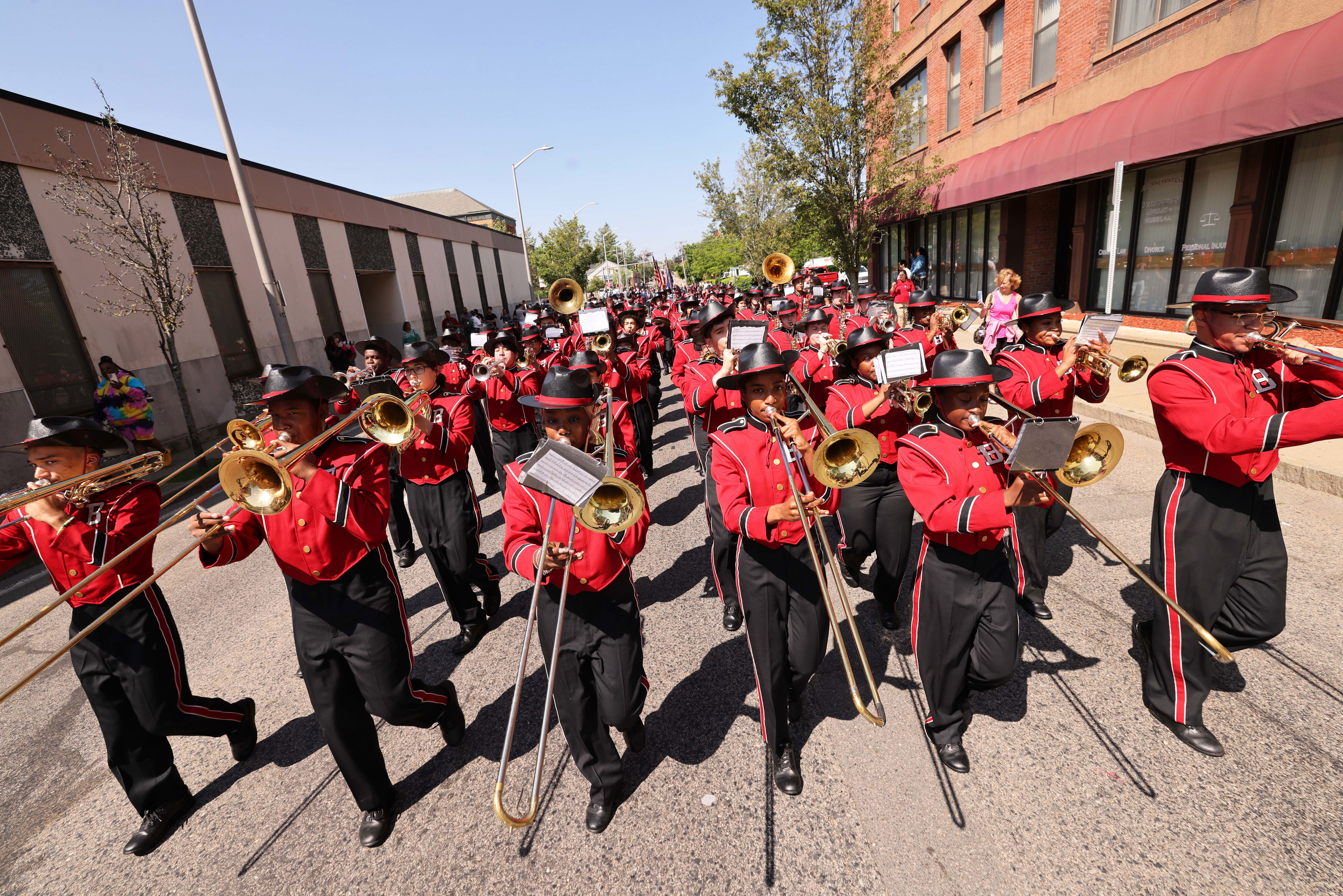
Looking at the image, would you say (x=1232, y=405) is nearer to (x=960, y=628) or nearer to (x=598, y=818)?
(x=960, y=628)

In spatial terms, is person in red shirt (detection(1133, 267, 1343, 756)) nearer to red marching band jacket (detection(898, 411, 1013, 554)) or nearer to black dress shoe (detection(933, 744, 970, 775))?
red marching band jacket (detection(898, 411, 1013, 554))

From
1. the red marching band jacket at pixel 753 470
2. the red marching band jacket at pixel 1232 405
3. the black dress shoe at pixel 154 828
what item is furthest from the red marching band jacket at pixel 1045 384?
the black dress shoe at pixel 154 828

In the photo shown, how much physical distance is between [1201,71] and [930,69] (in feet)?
39.7

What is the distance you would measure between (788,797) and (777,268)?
32.6 feet

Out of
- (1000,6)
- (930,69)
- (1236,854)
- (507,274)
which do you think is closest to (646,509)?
(1236,854)

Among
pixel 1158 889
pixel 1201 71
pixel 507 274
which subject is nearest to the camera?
pixel 1158 889

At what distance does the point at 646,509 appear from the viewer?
110 inches

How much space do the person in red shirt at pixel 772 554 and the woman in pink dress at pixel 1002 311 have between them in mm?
7586

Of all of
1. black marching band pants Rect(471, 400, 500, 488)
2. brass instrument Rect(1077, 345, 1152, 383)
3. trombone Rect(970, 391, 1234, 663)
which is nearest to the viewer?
trombone Rect(970, 391, 1234, 663)

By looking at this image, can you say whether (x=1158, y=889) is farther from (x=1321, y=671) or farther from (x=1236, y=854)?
(x=1321, y=671)

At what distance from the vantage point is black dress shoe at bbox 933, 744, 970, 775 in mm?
3297

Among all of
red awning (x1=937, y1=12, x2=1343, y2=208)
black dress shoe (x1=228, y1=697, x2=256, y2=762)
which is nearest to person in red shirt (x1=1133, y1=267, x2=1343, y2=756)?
black dress shoe (x1=228, y1=697, x2=256, y2=762)

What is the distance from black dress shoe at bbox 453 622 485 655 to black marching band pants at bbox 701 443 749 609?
207 cm

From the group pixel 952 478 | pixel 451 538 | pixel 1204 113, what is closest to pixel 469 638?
pixel 451 538
